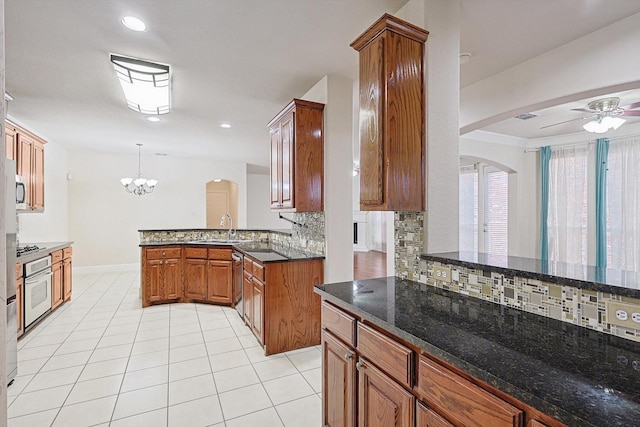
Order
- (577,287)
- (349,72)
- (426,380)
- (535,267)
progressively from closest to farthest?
(426,380) → (577,287) → (535,267) → (349,72)

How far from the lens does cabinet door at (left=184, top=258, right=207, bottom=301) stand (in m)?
4.68

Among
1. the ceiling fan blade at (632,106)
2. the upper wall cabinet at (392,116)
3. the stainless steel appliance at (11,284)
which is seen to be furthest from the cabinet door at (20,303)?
the ceiling fan blade at (632,106)

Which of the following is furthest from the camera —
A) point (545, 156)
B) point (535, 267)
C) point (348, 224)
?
point (545, 156)

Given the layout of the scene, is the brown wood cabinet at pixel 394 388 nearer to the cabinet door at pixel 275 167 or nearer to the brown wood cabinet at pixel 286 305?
the brown wood cabinet at pixel 286 305

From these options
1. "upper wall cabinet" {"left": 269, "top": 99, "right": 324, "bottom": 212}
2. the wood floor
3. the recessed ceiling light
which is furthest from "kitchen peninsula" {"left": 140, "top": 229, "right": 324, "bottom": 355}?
the wood floor

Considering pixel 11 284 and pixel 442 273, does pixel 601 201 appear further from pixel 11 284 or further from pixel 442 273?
pixel 11 284

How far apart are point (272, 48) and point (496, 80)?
7.19 ft

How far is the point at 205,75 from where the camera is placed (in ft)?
10.3

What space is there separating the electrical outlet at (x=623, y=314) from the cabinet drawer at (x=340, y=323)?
3.26ft

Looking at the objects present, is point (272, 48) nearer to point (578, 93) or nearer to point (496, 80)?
point (496, 80)

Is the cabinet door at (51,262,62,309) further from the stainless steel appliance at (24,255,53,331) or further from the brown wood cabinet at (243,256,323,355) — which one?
the brown wood cabinet at (243,256,323,355)

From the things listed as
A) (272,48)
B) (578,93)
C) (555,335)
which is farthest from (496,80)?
(555,335)

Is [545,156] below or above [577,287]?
above

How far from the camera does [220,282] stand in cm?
458
